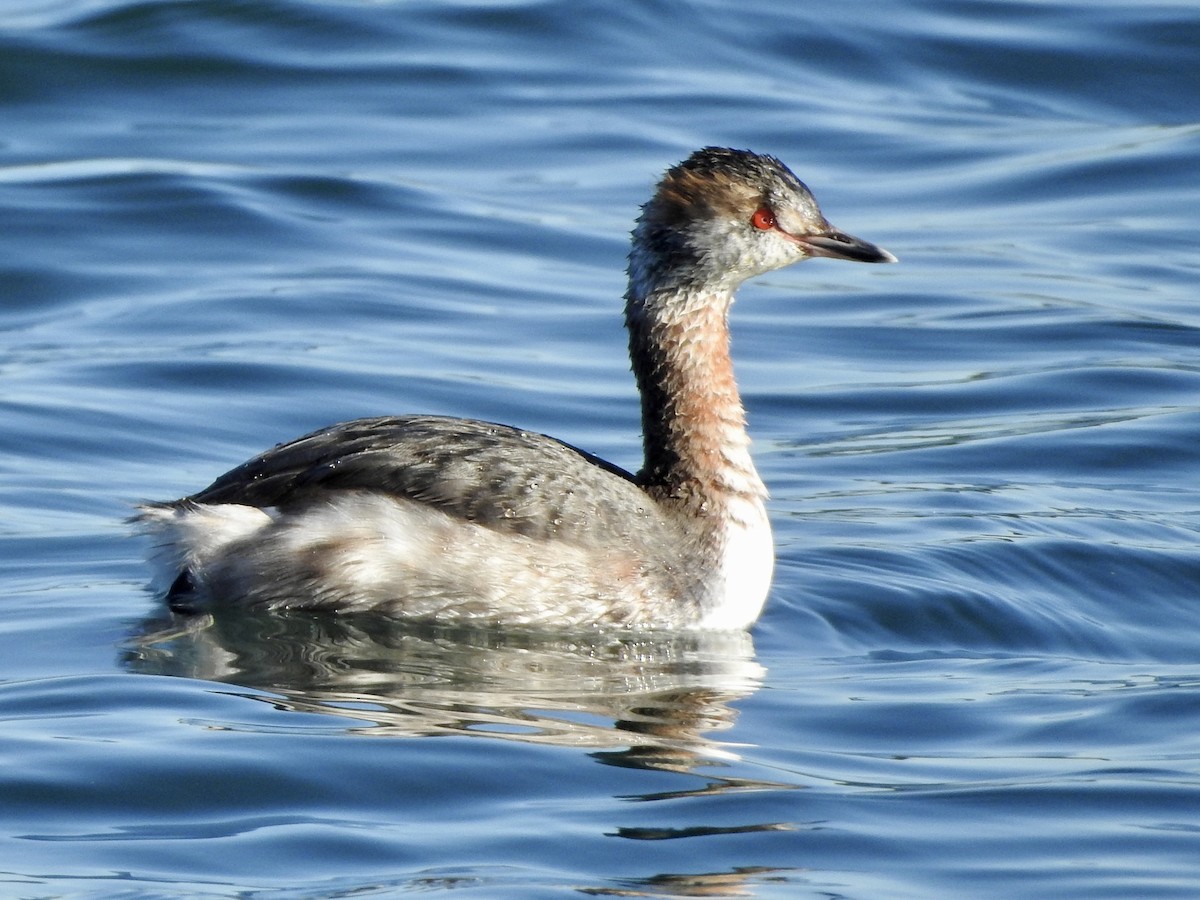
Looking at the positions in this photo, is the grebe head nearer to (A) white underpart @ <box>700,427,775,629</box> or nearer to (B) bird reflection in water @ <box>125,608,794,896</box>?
(A) white underpart @ <box>700,427,775,629</box>

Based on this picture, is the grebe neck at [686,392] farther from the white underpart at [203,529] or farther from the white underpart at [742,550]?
the white underpart at [203,529]

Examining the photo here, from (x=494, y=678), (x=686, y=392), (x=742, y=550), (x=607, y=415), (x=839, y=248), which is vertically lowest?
(x=494, y=678)

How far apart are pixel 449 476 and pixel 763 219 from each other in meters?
1.61

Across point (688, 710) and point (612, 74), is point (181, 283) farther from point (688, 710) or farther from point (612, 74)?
point (688, 710)

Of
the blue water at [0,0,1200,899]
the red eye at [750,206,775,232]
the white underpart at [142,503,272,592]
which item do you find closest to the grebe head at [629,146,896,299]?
the red eye at [750,206,775,232]

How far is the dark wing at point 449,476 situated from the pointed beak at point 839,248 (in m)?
1.26

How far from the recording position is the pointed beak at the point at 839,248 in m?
7.97

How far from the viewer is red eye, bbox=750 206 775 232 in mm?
7852

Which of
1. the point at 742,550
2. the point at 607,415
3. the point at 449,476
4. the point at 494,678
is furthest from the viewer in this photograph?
the point at 607,415

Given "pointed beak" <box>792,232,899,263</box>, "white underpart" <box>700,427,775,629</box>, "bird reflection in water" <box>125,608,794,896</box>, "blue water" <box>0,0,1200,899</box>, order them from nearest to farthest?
"blue water" <box>0,0,1200,899</box> → "bird reflection in water" <box>125,608,794,896</box> → "white underpart" <box>700,427,775,629</box> → "pointed beak" <box>792,232,899,263</box>

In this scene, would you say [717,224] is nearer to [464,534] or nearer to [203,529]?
[464,534]

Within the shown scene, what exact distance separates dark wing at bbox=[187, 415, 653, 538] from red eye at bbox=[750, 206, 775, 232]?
3.76 feet

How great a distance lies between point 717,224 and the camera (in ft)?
25.6

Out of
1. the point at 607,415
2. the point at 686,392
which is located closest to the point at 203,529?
the point at 686,392
